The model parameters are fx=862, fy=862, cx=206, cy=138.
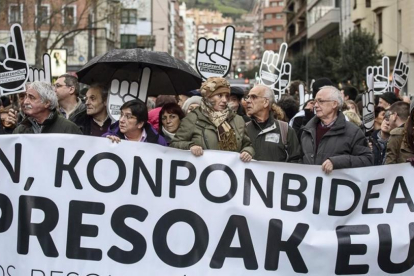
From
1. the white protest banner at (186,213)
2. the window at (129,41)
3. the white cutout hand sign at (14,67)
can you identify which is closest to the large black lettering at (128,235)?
the white protest banner at (186,213)

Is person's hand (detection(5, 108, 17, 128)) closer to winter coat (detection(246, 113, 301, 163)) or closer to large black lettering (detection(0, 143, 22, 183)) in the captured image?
large black lettering (detection(0, 143, 22, 183))

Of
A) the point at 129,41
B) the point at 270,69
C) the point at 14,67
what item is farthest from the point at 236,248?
the point at 129,41

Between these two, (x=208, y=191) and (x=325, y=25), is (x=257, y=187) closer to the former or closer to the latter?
(x=208, y=191)

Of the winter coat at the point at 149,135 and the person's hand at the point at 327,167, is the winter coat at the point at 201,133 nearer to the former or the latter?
the winter coat at the point at 149,135

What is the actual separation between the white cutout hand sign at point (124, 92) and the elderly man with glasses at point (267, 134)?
1.18 metres

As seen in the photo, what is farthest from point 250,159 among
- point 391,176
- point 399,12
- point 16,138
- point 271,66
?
point 399,12

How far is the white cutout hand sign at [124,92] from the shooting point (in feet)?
24.7

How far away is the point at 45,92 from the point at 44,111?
6.0 inches

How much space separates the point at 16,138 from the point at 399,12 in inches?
1298

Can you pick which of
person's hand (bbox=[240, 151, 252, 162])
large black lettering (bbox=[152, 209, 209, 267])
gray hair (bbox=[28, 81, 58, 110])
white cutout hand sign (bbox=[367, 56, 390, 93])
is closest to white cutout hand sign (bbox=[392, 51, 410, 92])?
white cutout hand sign (bbox=[367, 56, 390, 93])

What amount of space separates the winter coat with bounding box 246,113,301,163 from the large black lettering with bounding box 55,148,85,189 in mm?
1625

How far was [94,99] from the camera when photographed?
7527 millimetres

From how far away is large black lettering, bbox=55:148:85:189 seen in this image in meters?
6.09

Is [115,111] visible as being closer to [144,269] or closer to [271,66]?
[144,269]
